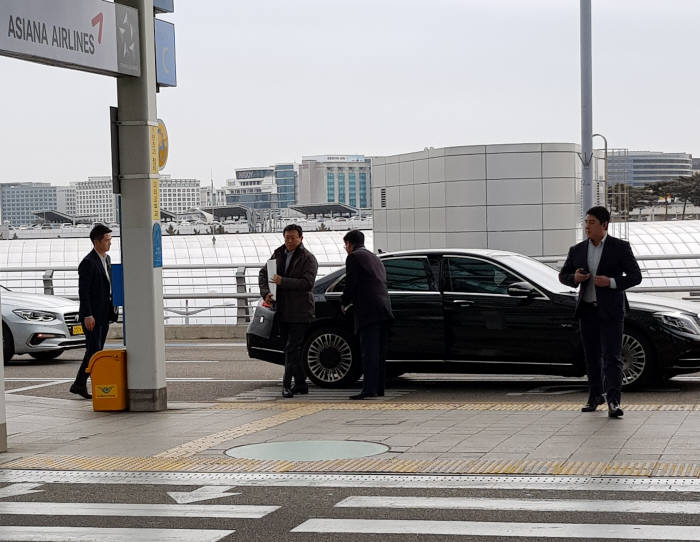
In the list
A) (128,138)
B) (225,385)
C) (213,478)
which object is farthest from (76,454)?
(225,385)

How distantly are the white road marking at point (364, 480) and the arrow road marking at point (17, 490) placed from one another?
16 cm

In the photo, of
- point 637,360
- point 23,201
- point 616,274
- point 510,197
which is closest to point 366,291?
point 637,360

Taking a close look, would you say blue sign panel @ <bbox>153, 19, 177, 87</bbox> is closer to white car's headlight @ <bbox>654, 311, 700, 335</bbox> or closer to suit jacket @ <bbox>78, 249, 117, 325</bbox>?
suit jacket @ <bbox>78, 249, 117, 325</bbox>

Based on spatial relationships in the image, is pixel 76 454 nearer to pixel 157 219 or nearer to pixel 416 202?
pixel 157 219

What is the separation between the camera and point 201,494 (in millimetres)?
7570

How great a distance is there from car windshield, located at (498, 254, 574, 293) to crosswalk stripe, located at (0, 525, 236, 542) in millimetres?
7098

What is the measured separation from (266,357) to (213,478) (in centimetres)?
587

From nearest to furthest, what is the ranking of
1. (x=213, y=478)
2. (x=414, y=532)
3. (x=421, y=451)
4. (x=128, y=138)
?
(x=414, y=532)
(x=213, y=478)
(x=421, y=451)
(x=128, y=138)

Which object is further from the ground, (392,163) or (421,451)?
(392,163)

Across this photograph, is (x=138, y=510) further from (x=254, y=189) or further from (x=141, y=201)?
(x=254, y=189)

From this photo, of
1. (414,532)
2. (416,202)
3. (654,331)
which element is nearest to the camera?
(414,532)

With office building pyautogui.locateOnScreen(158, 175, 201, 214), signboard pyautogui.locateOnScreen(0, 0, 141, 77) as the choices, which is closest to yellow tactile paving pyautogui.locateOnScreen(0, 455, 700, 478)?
signboard pyautogui.locateOnScreen(0, 0, 141, 77)

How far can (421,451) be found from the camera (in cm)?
895

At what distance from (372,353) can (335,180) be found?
473 feet
